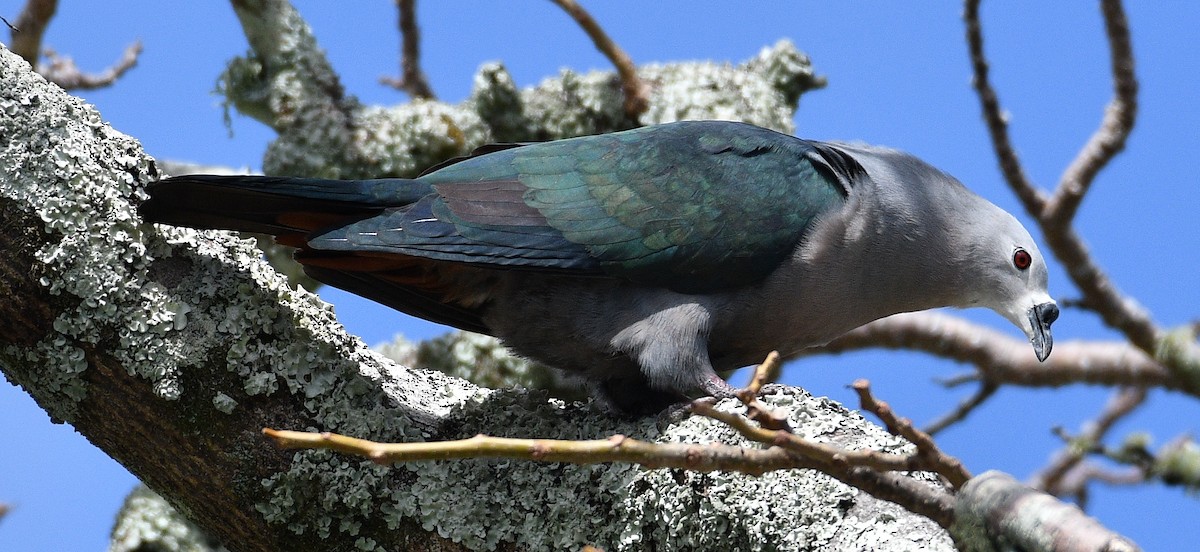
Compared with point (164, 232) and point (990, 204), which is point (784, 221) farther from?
point (164, 232)

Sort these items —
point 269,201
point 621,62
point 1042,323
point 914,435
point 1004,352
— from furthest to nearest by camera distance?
point 1004,352 → point 621,62 → point 1042,323 → point 269,201 → point 914,435

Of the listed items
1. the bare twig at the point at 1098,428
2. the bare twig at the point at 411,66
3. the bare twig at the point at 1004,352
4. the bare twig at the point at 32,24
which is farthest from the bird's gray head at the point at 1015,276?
the bare twig at the point at 32,24

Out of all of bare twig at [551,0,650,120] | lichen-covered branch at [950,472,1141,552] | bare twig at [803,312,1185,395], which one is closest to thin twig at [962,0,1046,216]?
bare twig at [803,312,1185,395]

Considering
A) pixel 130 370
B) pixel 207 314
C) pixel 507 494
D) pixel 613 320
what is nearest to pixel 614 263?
pixel 613 320

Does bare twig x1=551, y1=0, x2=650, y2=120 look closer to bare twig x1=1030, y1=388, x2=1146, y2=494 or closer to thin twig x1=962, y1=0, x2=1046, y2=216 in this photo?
thin twig x1=962, y1=0, x2=1046, y2=216

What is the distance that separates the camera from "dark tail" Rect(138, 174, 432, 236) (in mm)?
2902

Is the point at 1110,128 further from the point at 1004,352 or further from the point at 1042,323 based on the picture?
the point at 1004,352

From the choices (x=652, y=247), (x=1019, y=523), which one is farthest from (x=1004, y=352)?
(x=1019, y=523)

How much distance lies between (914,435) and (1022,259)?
88.1 inches

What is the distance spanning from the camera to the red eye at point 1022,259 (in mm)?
3572

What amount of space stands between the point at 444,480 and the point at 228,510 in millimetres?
584

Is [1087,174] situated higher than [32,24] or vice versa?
[32,24]

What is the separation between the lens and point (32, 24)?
4918mm

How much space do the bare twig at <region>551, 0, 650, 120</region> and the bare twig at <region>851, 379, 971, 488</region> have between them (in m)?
3.33
